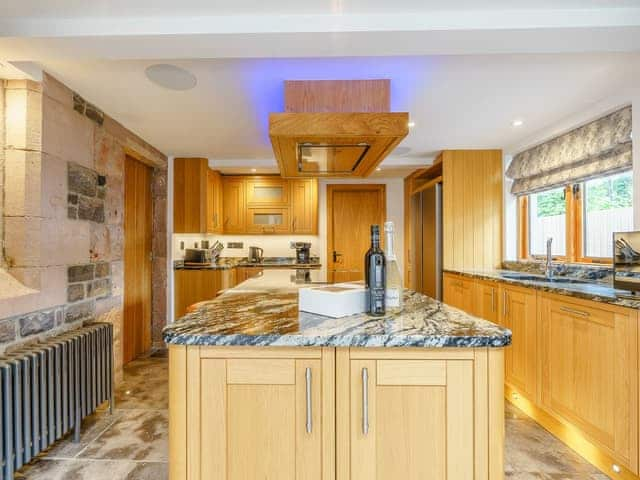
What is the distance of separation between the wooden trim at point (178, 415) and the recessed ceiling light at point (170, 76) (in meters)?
1.80

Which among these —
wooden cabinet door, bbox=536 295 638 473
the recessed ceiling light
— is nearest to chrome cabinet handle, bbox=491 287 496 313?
wooden cabinet door, bbox=536 295 638 473

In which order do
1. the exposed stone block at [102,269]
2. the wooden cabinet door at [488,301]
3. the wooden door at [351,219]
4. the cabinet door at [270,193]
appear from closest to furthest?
1. the exposed stone block at [102,269]
2. the wooden cabinet door at [488,301]
3. the cabinet door at [270,193]
4. the wooden door at [351,219]

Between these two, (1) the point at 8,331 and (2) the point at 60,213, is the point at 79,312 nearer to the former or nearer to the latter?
(1) the point at 8,331

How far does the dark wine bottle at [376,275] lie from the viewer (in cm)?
114

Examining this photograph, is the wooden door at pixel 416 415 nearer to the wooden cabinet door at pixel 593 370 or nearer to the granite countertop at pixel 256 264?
the wooden cabinet door at pixel 593 370

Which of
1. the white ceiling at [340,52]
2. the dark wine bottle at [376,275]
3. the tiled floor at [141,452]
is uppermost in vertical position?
the white ceiling at [340,52]

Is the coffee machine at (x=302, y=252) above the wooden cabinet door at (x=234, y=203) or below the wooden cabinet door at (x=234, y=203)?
below

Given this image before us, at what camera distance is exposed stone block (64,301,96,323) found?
2309 millimetres

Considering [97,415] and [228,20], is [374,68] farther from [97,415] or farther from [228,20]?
[97,415]

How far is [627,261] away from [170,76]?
2.81m

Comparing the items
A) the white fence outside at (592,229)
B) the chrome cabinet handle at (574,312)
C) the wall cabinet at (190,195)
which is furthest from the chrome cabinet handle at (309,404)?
the wall cabinet at (190,195)

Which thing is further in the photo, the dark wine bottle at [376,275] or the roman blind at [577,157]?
the roman blind at [577,157]

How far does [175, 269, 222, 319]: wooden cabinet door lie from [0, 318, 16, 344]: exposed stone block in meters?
2.39

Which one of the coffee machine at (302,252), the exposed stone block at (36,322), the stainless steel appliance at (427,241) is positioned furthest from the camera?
the coffee machine at (302,252)
